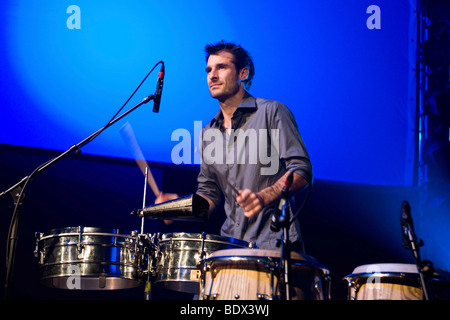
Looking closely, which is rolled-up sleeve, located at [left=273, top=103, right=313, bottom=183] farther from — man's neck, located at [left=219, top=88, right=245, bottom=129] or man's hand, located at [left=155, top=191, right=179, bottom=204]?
man's hand, located at [left=155, top=191, right=179, bottom=204]

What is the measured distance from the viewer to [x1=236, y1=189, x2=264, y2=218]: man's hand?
8.89 feet

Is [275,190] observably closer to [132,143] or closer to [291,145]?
[291,145]

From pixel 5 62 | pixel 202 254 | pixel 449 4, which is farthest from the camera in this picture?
pixel 5 62

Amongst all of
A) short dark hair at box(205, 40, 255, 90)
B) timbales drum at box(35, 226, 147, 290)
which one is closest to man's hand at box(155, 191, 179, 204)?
timbales drum at box(35, 226, 147, 290)

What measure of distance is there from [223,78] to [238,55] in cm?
22

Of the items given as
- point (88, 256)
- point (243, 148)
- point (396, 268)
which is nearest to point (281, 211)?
point (396, 268)

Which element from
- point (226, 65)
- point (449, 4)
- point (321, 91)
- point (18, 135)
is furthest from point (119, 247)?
point (449, 4)

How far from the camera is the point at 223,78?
4.29 m

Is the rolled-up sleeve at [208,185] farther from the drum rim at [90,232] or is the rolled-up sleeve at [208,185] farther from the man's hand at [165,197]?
the drum rim at [90,232]

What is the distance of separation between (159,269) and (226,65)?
5.64 feet

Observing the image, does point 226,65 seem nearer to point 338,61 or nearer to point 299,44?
point 299,44

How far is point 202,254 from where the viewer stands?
320 centimetres

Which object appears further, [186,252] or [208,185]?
[208,185]

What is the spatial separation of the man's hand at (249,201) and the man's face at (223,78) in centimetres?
167
